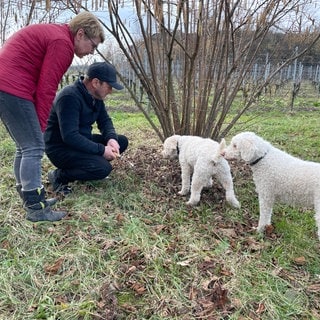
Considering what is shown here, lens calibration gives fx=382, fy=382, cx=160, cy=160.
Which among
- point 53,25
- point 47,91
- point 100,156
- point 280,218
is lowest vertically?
point 280,218

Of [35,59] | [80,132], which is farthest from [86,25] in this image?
[80,132]

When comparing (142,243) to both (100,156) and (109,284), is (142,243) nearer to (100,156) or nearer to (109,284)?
(109,284)

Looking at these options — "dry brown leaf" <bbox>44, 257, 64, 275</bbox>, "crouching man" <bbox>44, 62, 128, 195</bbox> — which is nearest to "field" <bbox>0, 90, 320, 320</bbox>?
"dry brown leaf" <bbox>44, 257, 64, 275</bbox>

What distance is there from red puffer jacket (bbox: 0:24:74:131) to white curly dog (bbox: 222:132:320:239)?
165 centimetres

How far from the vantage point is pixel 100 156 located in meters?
4.08

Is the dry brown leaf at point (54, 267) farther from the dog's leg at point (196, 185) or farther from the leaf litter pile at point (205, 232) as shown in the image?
the dog's leg at point (196, 185)

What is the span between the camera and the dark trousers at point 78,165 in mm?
3992

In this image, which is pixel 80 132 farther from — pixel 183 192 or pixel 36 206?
pixel 183 192

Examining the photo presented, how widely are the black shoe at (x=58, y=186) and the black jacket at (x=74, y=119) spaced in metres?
0.31

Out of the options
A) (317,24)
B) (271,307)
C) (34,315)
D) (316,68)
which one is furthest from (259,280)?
(316,68)

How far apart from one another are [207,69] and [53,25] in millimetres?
2434

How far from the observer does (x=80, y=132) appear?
13.5ft

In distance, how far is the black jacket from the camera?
3.76 m

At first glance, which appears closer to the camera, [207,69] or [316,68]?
[207,69]
